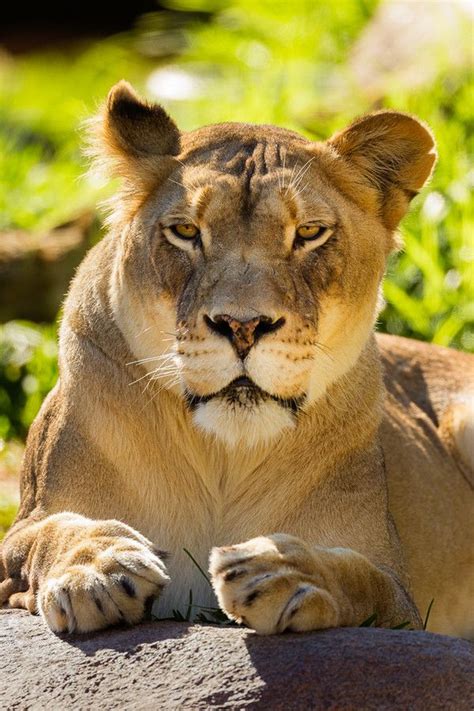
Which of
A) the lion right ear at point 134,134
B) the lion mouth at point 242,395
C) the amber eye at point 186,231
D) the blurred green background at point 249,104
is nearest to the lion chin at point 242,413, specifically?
the lion mouth at point 242,395

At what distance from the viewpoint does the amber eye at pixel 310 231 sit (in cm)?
354

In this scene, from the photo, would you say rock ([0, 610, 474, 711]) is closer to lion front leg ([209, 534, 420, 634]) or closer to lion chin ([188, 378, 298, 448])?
lion front leg ([209, 534, 420, 634])

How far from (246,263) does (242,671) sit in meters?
1.06

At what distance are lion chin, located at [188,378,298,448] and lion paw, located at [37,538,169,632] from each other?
0.39m

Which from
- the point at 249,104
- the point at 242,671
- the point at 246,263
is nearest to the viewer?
the point at 242,671

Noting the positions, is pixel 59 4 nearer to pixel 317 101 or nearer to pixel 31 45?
pixel 31 45

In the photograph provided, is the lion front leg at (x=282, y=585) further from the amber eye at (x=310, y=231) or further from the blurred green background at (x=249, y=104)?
the blurred green background at (x=249, y=104)

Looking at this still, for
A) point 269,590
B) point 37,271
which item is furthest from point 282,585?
point 37,271

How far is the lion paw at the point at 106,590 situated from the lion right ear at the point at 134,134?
4.02ft

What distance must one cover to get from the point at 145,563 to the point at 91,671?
0.29 meters

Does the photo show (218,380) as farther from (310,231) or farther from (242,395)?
(310,231)

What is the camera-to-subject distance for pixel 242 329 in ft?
10.3

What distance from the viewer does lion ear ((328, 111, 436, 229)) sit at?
393cm

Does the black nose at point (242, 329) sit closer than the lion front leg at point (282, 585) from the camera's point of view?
No
